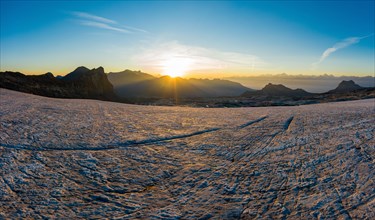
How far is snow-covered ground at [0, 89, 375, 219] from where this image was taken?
112 inches

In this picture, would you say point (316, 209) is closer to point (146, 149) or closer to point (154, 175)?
point (154, 175)

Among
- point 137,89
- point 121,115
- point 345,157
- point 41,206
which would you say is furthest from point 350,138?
point 137,89

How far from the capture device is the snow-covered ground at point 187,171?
284 centimetres

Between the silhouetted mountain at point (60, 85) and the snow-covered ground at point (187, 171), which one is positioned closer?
the snow-covered ground at point (187, 171)

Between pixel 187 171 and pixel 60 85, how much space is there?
57.3 m

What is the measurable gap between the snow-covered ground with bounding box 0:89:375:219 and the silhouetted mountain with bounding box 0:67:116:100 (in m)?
38.4

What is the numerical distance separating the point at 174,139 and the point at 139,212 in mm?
2924

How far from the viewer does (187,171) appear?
12.7 feet

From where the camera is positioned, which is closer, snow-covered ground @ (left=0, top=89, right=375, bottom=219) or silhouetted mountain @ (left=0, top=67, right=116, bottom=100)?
snow-covered ground @ (left=0, top=89, right=375, bottom=219)

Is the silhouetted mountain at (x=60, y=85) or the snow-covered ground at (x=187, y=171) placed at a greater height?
the silhouetted mountain at (x=60, y=85)

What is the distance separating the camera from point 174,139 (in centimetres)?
566

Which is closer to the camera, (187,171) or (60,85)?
(187,171)

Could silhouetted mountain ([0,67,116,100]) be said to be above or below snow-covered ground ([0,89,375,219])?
above

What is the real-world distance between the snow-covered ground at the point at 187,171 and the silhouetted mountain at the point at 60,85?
1512 inches
